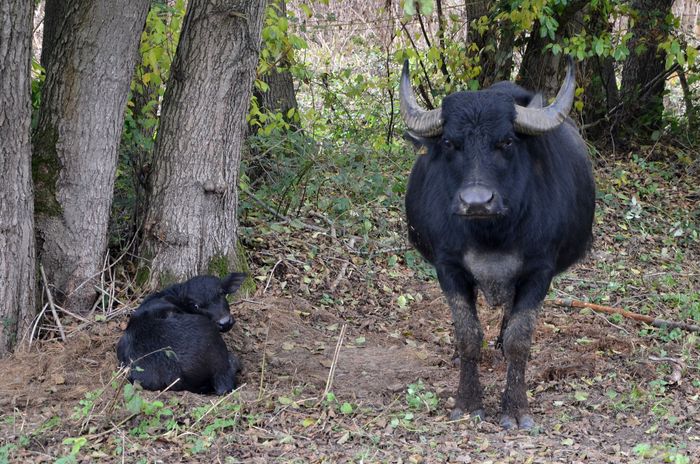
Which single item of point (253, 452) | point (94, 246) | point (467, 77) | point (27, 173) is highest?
point (467, 77)

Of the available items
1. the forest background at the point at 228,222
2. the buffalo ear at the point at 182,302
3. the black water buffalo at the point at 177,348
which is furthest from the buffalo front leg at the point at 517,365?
the buffalo ear at the point at 182,302

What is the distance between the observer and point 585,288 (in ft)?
29.5

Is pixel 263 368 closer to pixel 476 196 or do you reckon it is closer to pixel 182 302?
pixel 182 302

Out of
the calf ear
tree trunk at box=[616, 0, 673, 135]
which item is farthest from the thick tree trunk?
tree trunk at box=[616, 0, 673, 135]

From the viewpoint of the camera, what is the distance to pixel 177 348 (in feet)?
19.3

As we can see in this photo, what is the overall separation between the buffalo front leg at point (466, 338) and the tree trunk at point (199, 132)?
→ 2173 mm

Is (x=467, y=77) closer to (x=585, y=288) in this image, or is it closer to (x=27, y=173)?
(x=585, y=288)

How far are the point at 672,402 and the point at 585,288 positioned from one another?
3127 millimetres

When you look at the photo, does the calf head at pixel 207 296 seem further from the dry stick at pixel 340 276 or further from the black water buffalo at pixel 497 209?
the dry stick at pixel 340 276

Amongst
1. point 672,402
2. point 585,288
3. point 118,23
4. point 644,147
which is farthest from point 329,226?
point 644,147

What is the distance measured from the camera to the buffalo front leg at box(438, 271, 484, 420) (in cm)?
576

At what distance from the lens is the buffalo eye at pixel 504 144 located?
534 cm

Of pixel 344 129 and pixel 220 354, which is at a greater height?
pixel 344 129

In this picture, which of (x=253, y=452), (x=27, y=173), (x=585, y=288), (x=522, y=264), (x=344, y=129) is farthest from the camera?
(x=344, y=129)
